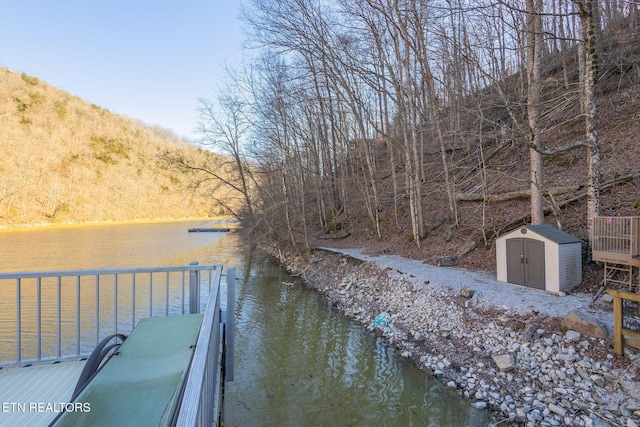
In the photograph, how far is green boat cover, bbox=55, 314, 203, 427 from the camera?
158cm

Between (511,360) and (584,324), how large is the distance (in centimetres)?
114

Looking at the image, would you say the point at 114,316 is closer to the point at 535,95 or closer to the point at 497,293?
the point at 497,293

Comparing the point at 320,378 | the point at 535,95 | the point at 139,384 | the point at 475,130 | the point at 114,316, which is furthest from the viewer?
the point at 475,130

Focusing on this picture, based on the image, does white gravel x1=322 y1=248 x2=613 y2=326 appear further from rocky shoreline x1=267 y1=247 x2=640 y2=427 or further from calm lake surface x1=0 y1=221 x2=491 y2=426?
calm lake surface x1=0 y1=221 x2=491 y2=426

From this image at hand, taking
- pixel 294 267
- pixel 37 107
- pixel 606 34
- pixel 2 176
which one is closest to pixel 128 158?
pixel 37 107

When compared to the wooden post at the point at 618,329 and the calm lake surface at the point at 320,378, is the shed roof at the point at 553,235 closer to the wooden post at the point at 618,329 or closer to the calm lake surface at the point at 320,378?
the wooden post at the point at 618,329

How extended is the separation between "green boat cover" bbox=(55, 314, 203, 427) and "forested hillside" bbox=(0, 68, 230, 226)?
1522 inches

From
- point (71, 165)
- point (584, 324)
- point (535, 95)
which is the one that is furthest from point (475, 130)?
point (71, 165)

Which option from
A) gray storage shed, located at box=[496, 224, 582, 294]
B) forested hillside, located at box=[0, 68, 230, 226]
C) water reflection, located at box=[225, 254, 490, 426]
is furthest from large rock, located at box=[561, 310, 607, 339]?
forested hillside, located at box=[0, 68, 230, 226]

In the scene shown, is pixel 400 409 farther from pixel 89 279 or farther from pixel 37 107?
pixel 37 107

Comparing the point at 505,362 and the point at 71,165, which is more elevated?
the point at 71,165

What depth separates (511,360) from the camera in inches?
176

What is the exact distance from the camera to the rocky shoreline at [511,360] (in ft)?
11.8

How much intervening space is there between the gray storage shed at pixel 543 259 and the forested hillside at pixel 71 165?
37.9m
